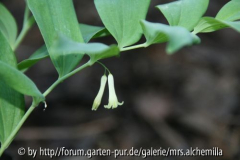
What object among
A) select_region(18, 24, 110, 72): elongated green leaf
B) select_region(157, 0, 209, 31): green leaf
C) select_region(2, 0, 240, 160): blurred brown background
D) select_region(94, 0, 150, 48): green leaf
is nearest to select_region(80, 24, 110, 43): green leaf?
select_region(18, 24, 110, 72): elongated green leaf

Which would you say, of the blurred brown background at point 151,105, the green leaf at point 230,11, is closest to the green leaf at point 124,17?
the green leaf at point 230,11

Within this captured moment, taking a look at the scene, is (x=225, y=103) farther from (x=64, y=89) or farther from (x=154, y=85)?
(x=64, y=89)

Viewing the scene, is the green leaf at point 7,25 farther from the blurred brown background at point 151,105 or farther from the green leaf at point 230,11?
the blurred brown background at point 151,105

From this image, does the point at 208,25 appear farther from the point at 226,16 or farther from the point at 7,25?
the point at 7,25

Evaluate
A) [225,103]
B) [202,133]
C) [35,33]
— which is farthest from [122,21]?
[35,33]

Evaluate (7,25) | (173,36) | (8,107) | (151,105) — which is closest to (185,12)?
(173,36)

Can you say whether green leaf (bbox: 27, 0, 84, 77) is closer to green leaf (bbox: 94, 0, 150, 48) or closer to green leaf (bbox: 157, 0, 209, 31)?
green leaf (bbox: 94, 0, 150, 48)
